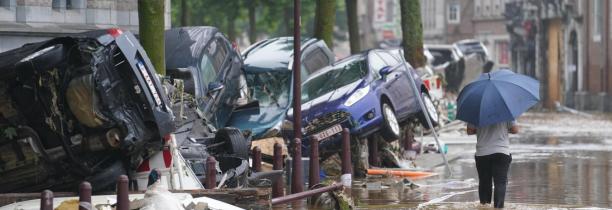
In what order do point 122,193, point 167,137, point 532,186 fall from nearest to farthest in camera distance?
point 122,193 → point 167,137 → point 532,186

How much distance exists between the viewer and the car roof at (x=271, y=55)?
880 inches

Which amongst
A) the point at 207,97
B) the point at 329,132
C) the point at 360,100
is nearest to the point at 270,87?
the point at 360,100

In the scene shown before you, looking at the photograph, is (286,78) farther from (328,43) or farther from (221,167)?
(221,167)

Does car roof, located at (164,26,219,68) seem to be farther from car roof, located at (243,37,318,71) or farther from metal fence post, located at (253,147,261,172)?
metal fence post, located at (253,147,261,172)

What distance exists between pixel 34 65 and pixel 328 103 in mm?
7683

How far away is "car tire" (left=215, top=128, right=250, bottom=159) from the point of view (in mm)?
15692

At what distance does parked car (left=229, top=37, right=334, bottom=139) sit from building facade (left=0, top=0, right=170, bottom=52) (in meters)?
2.07

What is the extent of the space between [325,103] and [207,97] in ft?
5.64

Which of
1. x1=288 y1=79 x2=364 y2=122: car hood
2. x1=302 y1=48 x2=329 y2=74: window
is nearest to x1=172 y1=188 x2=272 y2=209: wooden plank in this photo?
x1=288 y1=79 x2=364 y2=122: car hood

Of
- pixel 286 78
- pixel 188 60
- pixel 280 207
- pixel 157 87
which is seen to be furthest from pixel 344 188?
pixel 286 78

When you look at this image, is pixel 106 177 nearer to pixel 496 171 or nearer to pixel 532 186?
pixel 496 171

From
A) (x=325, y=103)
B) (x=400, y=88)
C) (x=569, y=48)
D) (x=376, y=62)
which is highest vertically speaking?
(x=376, y=62)

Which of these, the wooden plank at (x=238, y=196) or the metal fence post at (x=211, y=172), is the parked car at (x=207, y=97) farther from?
the wooden plank at (x=238, y=196)

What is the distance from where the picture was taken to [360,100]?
64.1 ft
